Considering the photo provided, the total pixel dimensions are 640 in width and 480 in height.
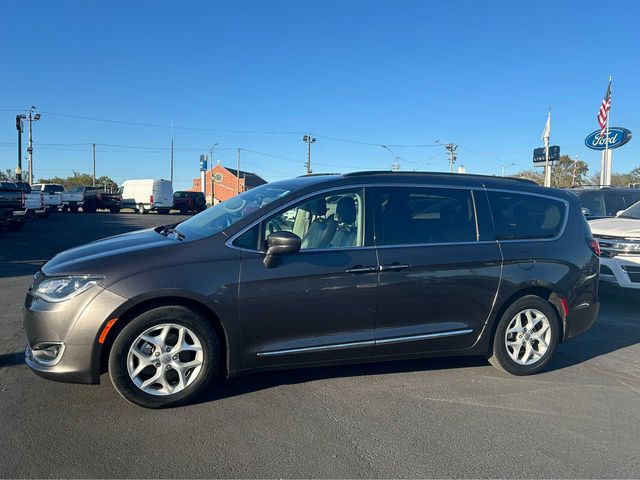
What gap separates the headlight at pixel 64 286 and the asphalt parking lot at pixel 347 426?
0.85 m

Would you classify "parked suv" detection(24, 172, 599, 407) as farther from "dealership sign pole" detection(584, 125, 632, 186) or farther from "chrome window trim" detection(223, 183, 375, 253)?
"dealership sign pole" detection(584, 125, 632, 186)

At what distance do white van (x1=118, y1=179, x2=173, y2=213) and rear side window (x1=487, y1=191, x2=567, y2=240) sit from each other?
33.6 meters

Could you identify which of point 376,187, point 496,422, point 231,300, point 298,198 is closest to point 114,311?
point 231,300

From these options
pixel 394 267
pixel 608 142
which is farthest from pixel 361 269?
pixel 608 142

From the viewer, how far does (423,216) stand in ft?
14.4

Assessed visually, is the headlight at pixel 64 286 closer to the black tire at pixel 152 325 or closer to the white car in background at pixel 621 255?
the black tire at pixel 152 325

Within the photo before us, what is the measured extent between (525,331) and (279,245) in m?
2.51

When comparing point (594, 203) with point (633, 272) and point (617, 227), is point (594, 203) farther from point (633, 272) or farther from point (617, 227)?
point (633, 272)

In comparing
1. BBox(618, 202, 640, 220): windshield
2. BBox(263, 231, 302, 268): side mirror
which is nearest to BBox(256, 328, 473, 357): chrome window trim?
BBox(263, 231, 302, 268): side mirror

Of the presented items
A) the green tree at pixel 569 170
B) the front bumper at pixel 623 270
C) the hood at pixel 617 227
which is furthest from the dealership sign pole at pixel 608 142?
the green tree at pixel 569 170

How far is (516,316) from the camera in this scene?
15.0 feet

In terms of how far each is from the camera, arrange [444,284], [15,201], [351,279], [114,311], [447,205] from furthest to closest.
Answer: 1. [15,201]
2. [447,205]
3. [444,284]
4. [351,279]
5. [114,311]

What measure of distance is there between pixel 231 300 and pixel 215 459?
1101mm

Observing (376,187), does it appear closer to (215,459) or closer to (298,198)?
(298,198)
